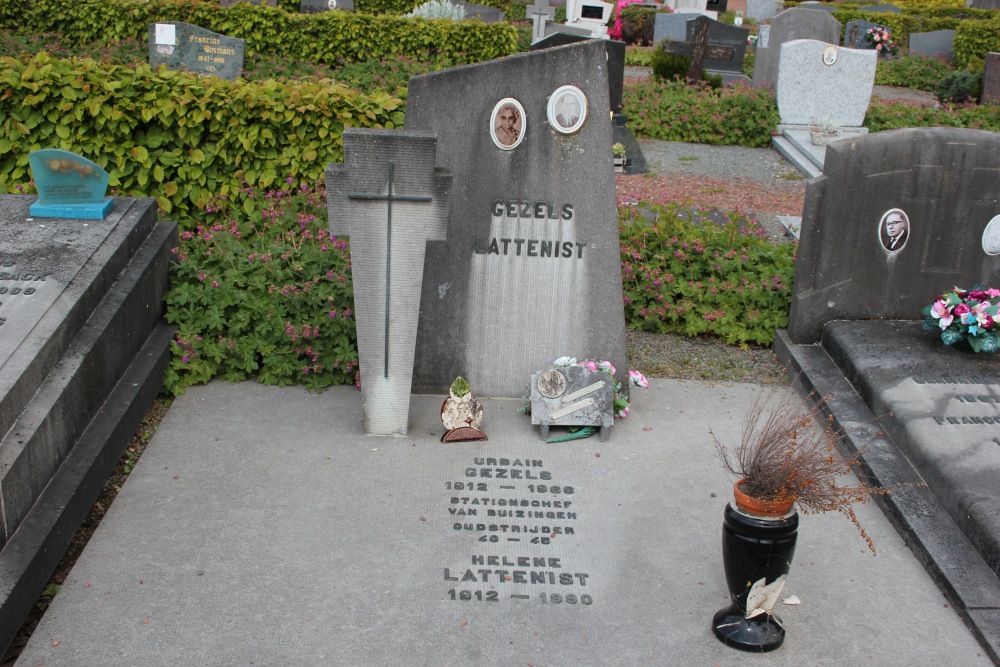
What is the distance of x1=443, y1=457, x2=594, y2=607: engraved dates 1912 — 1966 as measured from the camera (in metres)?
4.15

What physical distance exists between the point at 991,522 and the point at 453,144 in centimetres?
343

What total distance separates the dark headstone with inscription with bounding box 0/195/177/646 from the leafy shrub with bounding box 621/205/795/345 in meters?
3.30

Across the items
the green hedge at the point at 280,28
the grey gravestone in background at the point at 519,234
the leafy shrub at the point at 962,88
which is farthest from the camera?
the leafy shrub at the point at 962,88

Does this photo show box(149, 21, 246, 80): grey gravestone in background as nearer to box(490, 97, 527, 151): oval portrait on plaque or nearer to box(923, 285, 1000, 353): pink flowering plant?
box(490, 97, 527, 151): oval portrait on plaque

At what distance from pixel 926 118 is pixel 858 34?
31.2ft

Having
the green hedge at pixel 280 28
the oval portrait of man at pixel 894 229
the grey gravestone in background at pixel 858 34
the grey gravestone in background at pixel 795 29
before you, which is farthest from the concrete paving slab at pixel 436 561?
the grey gravestone in background at pixel 858 34

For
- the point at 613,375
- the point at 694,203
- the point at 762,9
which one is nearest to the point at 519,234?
the point at 613,375

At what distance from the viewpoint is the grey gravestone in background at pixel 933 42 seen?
22.7 metres

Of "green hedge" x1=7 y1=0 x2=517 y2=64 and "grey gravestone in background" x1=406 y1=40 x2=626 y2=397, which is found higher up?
"green hedge" x1=7 y1=0 x2=517 y2=64

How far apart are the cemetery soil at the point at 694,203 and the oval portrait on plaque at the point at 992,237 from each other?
1.58 meters

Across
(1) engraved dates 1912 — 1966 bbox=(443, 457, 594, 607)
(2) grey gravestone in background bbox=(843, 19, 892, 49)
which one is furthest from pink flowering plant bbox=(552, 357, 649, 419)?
(2) grey gravestone in background bbox=(843, 19, 892, 49)

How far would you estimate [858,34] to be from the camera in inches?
875

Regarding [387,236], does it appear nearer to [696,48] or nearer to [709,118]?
[709,118]

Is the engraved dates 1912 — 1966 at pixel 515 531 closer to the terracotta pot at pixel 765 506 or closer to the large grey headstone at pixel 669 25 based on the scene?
the terracotta pot at pixel 765 506
